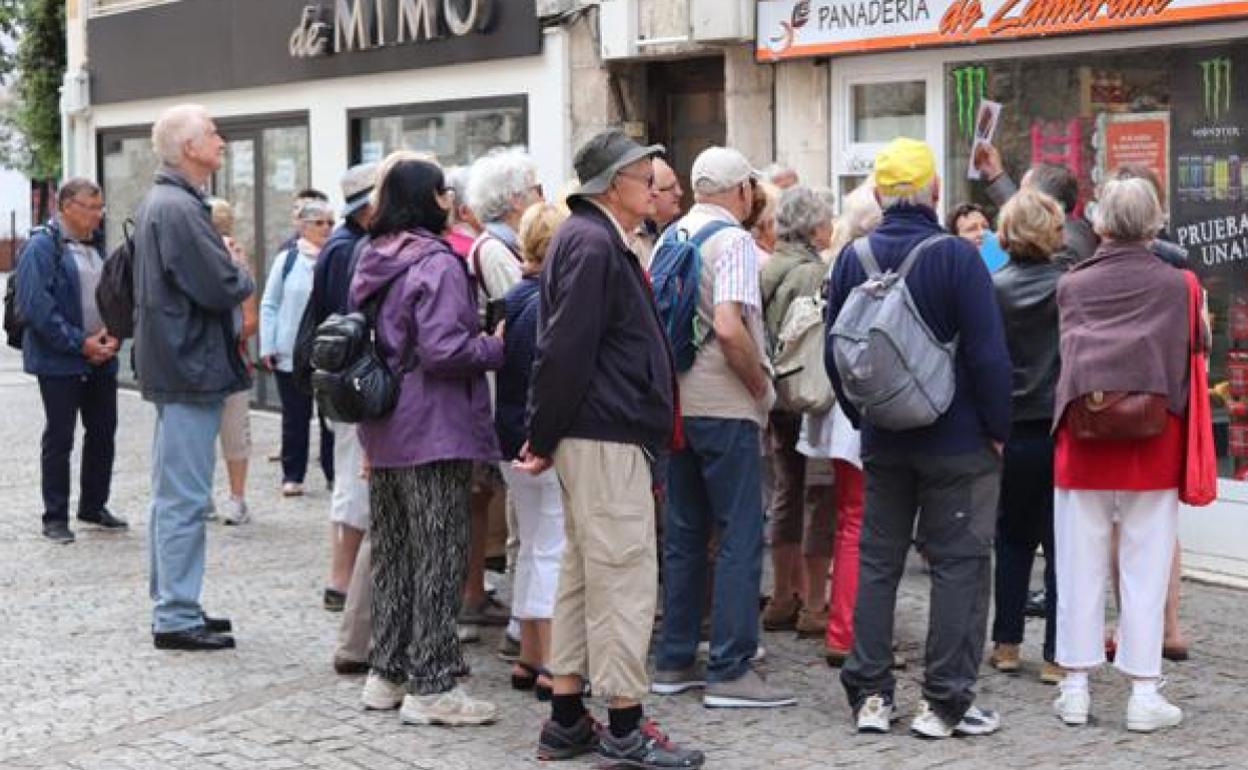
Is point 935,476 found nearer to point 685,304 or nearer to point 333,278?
point 685,304

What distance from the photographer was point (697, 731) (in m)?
6.89

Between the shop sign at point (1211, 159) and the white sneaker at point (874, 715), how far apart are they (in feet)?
12.3

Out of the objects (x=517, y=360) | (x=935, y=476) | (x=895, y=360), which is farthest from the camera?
(x=517, y=360)

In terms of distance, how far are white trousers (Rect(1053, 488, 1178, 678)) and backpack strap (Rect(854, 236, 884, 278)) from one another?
40.8 inches

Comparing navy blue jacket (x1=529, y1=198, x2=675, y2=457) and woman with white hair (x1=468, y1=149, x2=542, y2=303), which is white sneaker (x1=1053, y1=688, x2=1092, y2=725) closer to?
navy blue jacket (x1=529, y1=198, x2=675, y2=457)

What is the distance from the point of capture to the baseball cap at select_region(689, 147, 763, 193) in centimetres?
725

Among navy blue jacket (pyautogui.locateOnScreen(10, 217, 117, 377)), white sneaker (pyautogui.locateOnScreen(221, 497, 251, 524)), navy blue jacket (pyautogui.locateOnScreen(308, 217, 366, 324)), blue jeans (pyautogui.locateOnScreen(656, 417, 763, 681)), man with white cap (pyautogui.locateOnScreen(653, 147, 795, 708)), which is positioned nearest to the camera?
man with white cap (pyautogui.locateOnScreen(653, 147, 795, 708))

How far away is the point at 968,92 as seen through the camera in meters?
11.0

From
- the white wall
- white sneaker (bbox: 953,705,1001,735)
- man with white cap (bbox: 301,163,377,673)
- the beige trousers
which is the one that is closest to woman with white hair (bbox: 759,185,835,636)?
white sneaker (bbox: 953,705,1001,735)

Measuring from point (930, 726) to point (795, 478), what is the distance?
192 cm

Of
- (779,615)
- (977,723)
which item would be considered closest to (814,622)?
(779,615)

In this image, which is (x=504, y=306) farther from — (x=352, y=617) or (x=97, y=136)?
(x=97, y=136)

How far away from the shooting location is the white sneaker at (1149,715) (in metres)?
6.81

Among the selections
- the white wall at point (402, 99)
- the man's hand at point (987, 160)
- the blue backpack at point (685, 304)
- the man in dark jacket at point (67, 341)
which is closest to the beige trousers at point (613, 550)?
the blue backpack at point (685, 304)
